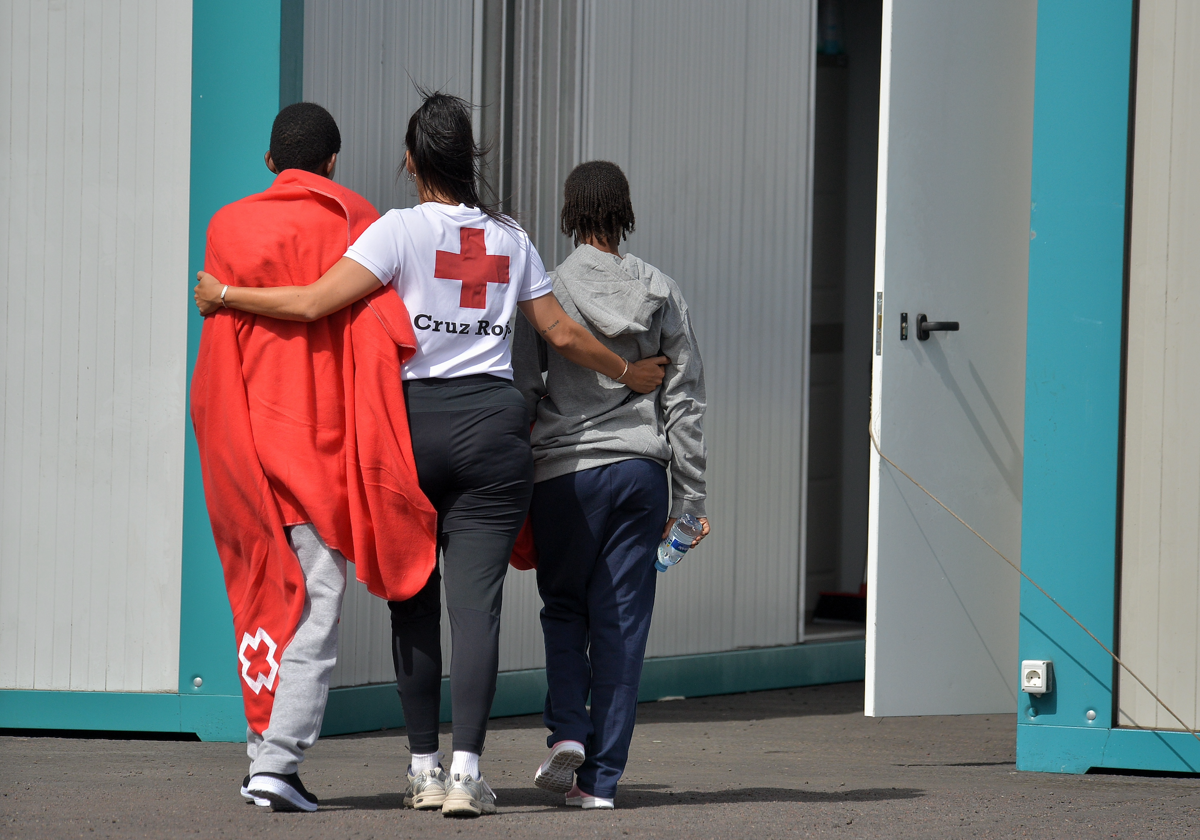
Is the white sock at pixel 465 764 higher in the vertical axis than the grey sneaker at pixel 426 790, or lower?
higher

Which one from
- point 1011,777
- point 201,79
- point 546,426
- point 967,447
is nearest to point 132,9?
point 201,79

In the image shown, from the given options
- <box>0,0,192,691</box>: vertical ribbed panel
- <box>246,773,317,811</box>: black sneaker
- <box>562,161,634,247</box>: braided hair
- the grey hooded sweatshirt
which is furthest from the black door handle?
<box>246,773,317,811</box>: black sneaker

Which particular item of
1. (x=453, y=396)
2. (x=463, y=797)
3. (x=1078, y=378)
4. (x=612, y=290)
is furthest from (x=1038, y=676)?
(x=453, y=396)

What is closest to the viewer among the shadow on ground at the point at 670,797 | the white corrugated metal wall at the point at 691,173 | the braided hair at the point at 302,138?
the braided hair at the point at 302,138

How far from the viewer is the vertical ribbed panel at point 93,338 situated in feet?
15.5

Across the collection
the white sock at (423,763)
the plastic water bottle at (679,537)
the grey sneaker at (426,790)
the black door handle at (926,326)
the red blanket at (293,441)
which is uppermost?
the black door handle at (926,326)

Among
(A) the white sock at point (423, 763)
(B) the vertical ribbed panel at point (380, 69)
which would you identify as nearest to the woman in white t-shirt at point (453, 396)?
(A) the white sock at point (423, 763)

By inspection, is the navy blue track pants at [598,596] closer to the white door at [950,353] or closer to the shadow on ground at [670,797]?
the shadow on ground at [670,797]

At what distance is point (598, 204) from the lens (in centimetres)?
380

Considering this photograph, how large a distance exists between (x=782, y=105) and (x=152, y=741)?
3675 mm

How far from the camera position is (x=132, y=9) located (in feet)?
15.6

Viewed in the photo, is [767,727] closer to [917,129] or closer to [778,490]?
[778,490]

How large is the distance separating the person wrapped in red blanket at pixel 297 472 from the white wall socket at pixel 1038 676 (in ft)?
6.55

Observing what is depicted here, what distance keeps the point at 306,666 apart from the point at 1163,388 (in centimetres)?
259
